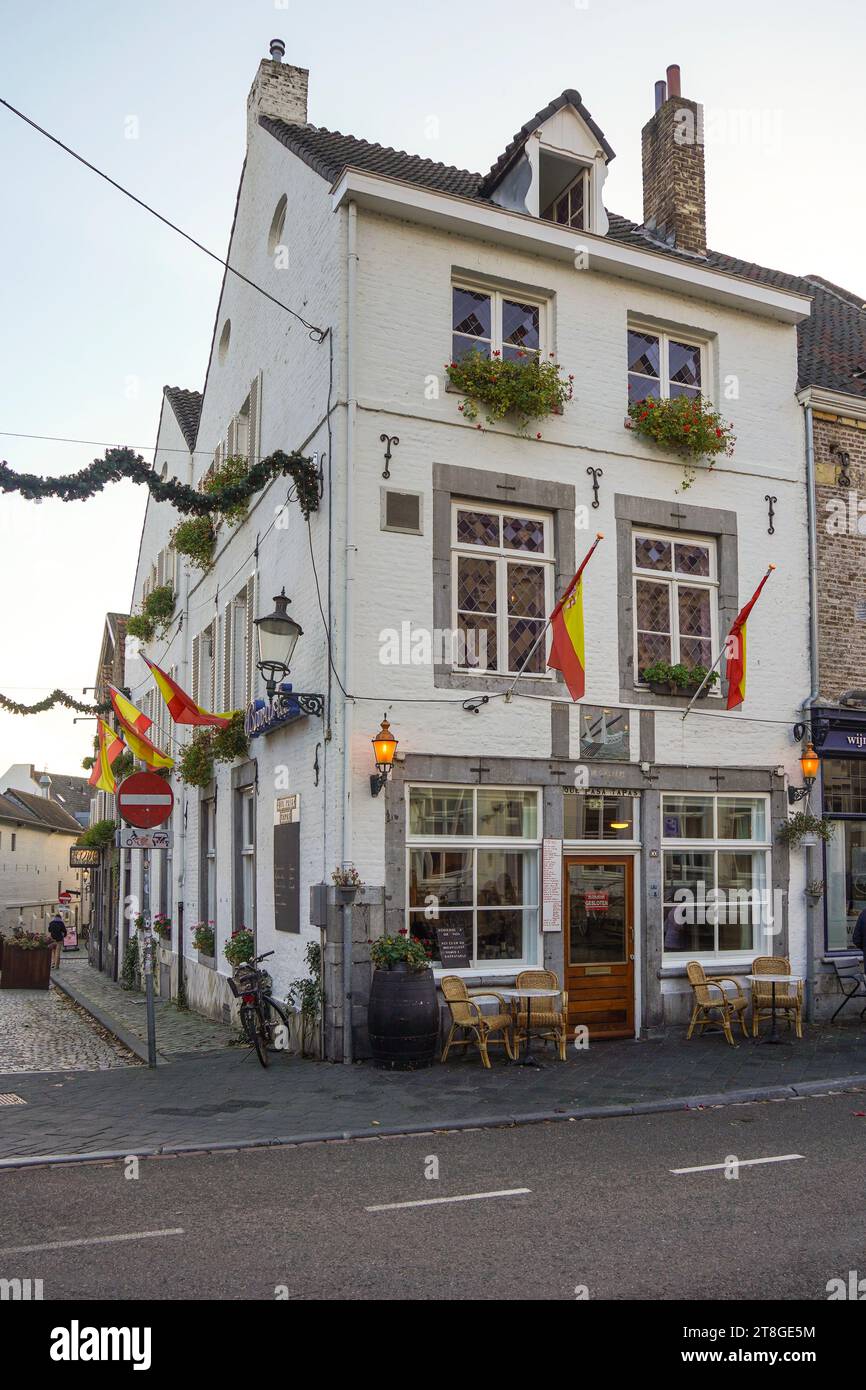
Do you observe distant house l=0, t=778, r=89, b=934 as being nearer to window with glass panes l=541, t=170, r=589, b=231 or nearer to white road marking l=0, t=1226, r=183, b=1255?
window with glass panes l=541, t=170, r=589, b=231

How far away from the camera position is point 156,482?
521 inches

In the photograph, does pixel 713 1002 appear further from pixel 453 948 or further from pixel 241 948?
pixel 241 948

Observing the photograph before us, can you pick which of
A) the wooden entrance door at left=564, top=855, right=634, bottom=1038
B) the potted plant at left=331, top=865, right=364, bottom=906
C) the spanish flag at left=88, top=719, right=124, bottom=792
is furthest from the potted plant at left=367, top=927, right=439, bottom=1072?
the spanish flag at left=88, top=719, right=124, bottom=792

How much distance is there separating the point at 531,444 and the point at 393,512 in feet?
6.61

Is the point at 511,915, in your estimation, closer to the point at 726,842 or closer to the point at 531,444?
the point at 726,842

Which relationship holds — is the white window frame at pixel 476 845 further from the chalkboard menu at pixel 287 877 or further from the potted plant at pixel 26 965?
the potted plant at pixel 26 965

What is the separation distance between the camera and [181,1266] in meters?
5.68

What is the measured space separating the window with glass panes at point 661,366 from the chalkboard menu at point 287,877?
6.72 metres

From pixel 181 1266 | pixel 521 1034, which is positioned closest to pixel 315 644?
pixel 521 1034

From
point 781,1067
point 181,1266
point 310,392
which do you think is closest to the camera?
point 181,1266

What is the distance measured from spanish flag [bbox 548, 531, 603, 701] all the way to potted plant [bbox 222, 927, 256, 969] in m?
5.62

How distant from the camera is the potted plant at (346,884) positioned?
11938 millimetres

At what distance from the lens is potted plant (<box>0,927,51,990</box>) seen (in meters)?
27.0

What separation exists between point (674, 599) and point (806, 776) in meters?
2.75
